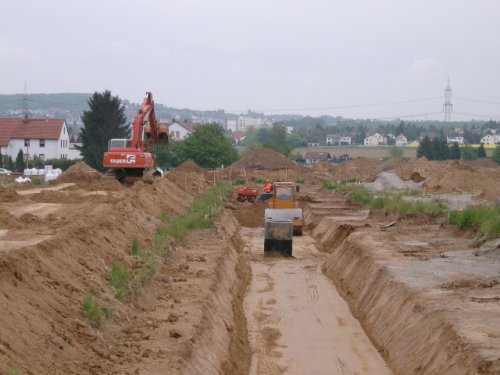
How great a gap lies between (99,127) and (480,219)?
54436 mm

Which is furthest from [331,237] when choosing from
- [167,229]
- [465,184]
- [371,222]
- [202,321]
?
[202,321]

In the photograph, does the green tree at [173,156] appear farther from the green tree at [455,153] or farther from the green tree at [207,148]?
the green tree at [455,153]

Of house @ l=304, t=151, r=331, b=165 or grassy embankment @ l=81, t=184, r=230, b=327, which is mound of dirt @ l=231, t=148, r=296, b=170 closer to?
grassy embankment @ l=81, t=184, r=230, b=327

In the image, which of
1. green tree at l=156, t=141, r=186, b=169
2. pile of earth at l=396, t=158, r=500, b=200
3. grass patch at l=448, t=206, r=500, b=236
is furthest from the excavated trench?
green tree at l=156, t=141, r=186, b=169

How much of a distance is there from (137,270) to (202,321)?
11.5 ft

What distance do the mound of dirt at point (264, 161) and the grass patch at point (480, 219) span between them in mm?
63566

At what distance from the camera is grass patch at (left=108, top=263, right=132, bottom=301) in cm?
1536

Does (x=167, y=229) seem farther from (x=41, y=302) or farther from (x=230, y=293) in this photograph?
(x=41, y=302)

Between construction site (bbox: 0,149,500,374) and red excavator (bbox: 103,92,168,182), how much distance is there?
3287mm

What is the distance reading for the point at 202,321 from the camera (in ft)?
50.4

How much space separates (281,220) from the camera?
107 ft

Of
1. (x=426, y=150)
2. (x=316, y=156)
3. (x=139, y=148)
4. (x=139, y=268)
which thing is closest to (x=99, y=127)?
(x=139, y=148)

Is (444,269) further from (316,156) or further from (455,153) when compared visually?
(316,156)

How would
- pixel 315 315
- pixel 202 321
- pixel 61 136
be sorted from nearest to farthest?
pixel 202 321
pixel 315 315
pixel 61 136
